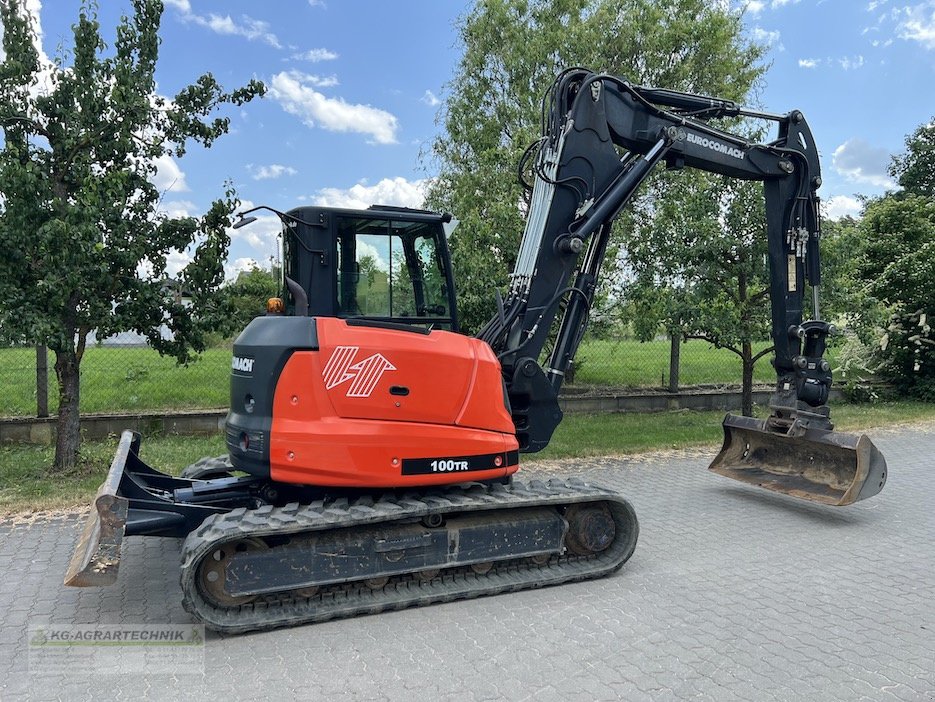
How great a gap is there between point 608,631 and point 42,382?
815 cm

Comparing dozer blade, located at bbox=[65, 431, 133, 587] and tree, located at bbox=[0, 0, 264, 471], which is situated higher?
tree, located at bbox=[0, 0, 264, 471]

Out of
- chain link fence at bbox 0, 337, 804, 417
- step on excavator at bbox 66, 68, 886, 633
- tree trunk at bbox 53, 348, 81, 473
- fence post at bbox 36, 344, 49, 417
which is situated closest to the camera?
step on excavator at bbox 66, 68, 886, 633

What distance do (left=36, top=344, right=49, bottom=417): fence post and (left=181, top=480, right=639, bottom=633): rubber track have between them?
629 cm

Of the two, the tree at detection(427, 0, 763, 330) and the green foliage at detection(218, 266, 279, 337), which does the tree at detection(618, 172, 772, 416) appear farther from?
the green foliage at detection(218, 266, 279, 337)

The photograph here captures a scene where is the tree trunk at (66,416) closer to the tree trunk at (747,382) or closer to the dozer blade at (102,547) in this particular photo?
the dozer blade at (102,547)

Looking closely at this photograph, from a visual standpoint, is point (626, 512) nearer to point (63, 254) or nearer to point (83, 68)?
point (63, 254)

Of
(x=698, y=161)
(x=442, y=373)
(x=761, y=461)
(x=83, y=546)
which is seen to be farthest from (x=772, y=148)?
(x=83, y=546)

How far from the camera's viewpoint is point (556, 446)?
966cm

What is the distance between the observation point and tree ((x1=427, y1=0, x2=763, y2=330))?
12.1m

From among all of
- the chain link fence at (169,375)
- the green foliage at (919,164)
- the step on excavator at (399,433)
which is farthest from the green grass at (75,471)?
the green foliage at (919,164)

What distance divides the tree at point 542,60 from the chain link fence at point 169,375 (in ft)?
12.3

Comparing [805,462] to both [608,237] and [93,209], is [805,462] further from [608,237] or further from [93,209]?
[93,209]

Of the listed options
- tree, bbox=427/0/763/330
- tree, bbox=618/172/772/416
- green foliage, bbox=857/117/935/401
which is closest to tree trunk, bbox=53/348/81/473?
tree, bbox=427/0/763/330

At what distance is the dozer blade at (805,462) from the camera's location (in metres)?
6.30
